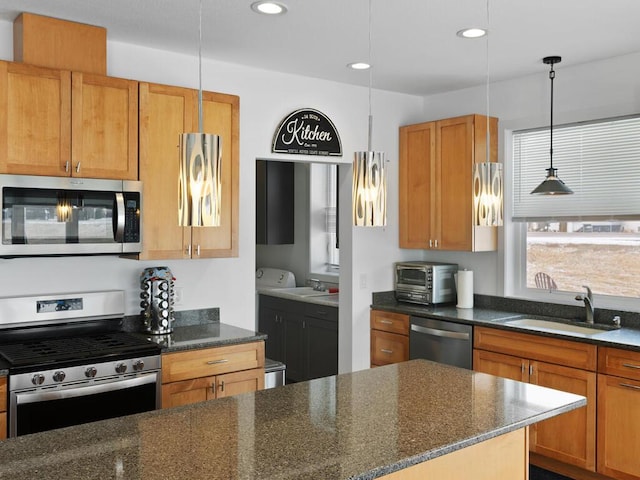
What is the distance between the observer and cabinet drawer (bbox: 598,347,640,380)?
131 inches

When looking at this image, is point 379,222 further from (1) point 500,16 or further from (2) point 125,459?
(1) point 500,16

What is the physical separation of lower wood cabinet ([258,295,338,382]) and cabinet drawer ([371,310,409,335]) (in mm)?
367

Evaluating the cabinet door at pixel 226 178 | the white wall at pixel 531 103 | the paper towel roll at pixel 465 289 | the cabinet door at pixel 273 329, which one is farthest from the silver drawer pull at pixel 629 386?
the cabinet door at pixel 273 329

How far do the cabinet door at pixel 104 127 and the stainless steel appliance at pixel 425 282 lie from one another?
2383mm

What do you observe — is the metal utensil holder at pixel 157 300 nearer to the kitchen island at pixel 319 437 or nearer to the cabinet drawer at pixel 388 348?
the kitchen island at pixel 319 437

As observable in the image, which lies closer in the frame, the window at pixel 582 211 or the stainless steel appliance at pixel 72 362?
the stainless steel appliance at pixel 72 362

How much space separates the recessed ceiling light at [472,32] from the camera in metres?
3.39

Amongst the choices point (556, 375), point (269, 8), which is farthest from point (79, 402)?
point (556, 375)

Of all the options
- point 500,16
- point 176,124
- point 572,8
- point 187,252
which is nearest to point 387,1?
point 500,16

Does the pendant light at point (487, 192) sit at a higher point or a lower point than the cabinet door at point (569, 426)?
higher

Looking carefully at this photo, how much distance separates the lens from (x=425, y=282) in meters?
4.78

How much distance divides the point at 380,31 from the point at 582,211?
192cm

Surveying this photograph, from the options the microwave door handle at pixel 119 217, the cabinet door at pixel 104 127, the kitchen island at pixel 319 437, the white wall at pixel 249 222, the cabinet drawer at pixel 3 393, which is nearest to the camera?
the kitchen island at pixel 319 437

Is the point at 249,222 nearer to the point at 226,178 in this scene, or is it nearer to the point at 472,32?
the point at 226,178
